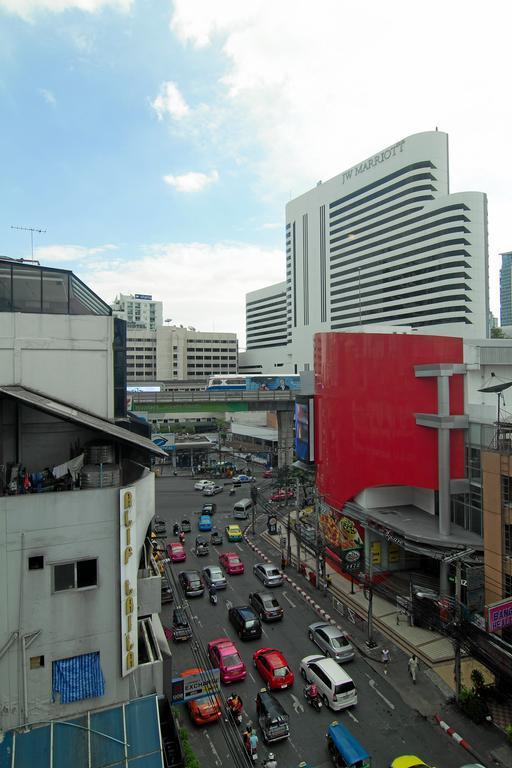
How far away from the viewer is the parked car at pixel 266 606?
1112 inches

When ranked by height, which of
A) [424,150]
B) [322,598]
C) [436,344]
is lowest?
[322,598]

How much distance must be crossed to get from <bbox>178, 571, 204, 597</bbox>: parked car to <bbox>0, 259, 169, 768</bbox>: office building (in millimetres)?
15368

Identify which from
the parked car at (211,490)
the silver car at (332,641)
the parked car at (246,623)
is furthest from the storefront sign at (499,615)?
the parked car at (211,490)

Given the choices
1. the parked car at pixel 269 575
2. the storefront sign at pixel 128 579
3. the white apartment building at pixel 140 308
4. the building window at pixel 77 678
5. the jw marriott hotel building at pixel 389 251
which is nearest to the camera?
the building window at pixel 77 678

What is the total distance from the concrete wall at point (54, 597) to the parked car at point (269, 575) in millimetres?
20299

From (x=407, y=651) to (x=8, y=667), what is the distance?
64.6 ft

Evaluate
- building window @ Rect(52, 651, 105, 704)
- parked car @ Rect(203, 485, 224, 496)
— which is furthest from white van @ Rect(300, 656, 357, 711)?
parked car @ Rect(203, 485, 224, 496)

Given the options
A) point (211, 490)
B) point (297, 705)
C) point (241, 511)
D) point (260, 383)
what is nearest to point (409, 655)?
point (297, 705)

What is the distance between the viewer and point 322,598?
31.7 meters

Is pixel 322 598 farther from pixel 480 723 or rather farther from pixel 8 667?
pixel 8 667

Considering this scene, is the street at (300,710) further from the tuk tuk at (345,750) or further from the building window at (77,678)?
the building window at (77,678)

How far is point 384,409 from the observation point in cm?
3159

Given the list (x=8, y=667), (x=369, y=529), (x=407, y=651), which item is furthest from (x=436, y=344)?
(x=8, y=667)

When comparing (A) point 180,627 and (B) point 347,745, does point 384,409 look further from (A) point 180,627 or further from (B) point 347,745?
(B) point 347,745
